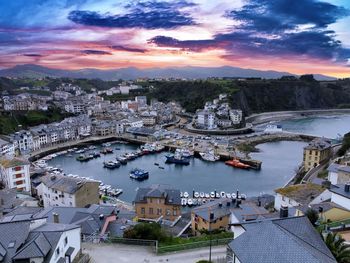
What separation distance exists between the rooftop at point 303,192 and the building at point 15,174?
58.3 ft

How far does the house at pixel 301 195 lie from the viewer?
1598 cm

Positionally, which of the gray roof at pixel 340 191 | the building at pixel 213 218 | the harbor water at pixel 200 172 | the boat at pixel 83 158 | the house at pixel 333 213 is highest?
the gray roof at pixel 340 191

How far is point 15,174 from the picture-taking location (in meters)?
23.3

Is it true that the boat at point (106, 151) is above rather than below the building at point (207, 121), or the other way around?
below

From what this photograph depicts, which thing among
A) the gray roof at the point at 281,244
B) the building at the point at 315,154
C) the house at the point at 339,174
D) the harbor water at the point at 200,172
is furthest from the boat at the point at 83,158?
the gray roof at the point at 281,244

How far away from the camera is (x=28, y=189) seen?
24.3 metres

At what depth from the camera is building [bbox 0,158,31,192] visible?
23.2 metres

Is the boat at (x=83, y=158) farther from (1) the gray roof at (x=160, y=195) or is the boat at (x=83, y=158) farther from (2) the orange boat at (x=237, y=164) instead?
(1) the gray roof at (x=160, y=195)

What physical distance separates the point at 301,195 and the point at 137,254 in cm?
1101

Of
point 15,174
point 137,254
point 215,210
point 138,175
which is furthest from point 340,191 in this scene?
point 138,175

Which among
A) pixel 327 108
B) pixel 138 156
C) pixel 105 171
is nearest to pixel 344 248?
pixel 105 171

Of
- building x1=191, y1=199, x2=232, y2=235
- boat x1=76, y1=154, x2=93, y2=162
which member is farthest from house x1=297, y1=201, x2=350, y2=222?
boat x1=76, y1=154, x2=93, y2=162

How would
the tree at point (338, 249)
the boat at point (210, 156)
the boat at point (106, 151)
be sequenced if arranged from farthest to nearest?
the boat at point (106, 151)
the boat at point (210, 156)
the tree at point (338, 249)

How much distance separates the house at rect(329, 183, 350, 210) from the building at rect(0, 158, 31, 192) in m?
20.2
